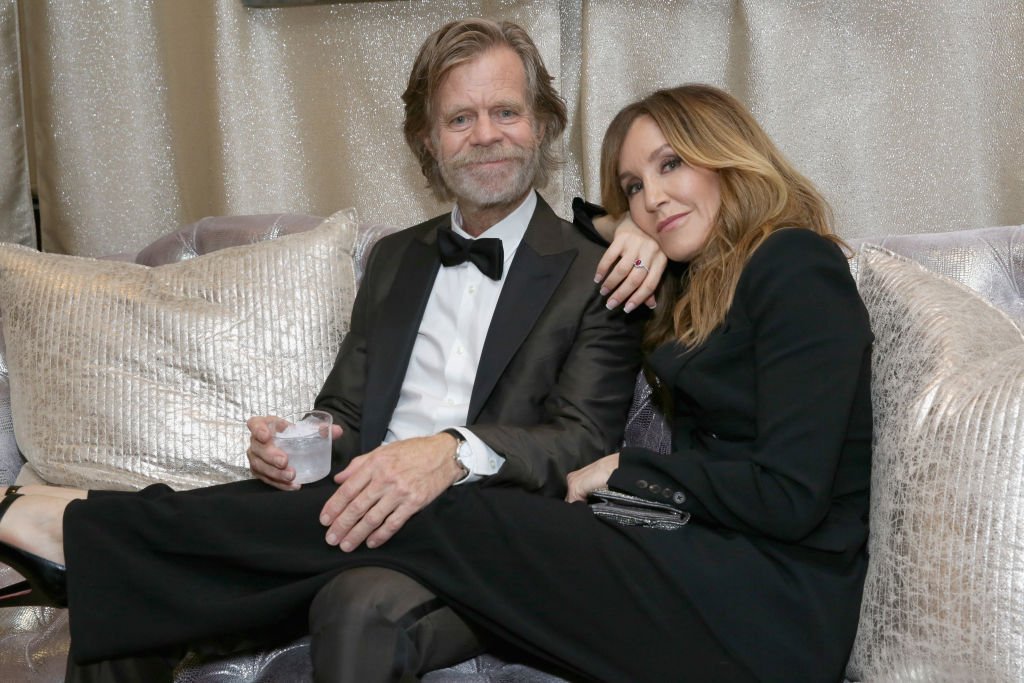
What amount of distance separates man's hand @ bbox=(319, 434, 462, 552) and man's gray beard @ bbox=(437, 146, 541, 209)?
0.60m

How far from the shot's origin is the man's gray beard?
6.54 feet

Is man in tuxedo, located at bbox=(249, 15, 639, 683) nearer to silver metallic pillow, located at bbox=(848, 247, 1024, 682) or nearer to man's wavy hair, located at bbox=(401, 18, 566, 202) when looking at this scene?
man's wavy hair, located at bbox=(401, 18, 566, 202)

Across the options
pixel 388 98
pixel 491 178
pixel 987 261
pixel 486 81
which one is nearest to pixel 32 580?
pixel 491 178

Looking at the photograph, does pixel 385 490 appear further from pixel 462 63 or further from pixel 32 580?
pixel 462 63

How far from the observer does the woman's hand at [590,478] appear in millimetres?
1601

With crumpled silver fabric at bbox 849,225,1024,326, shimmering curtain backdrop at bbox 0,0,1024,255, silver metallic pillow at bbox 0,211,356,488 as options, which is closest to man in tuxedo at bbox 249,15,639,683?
silver metallic pillow at bbox 0,211,356,488

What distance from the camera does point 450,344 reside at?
78.4 inches

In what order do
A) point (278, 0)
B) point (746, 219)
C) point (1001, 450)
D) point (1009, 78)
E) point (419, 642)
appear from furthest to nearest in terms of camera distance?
point (278, 0)
point (1009, 78)
point (746, 219)
point (419, 642)
point (1001, 450)

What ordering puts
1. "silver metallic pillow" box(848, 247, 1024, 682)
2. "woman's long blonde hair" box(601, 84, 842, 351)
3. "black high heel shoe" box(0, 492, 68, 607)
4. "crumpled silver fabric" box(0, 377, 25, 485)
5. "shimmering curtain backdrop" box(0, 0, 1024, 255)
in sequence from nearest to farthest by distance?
"silver metallic pillow" box(848, 247, 1024, 682) → "black high heel shoe" box(0, 492, 68, 607) → "woman's long blonde hair" box(601, 84, 842, 351) → "crumpled silver fabric" box(0, 377, 25, 485) → "shimmering curtain backdrop" box(0, 0, 1024, 255)

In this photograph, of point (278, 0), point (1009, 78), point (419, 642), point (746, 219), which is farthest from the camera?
point (278, 0)

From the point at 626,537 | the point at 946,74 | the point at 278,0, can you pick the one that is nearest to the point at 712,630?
→ the point at 626,537

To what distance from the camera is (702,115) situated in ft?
5.66

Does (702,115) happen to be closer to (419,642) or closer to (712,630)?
(712,630)

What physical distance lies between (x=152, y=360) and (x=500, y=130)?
2.67 feet
